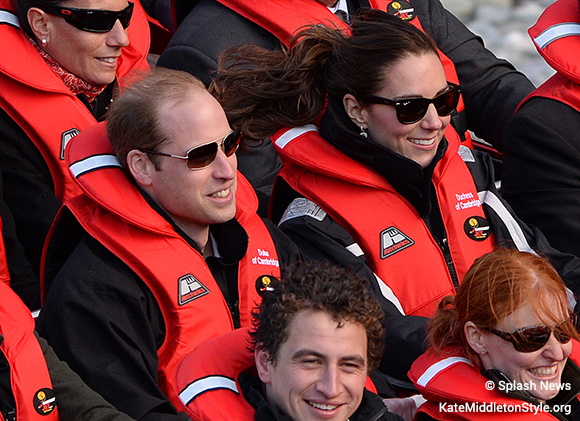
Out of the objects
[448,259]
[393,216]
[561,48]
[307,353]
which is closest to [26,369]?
[307,353]

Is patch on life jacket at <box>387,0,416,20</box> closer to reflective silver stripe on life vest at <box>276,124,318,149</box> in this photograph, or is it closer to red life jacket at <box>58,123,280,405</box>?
reflective silver stripe on life vest at <box>276,124,318,149</box>

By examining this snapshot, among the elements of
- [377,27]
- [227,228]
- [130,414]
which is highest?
[377,27]

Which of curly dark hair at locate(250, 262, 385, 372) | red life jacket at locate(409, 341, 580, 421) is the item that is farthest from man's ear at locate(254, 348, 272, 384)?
red life jacket at locate(409, 341, 580, 421)

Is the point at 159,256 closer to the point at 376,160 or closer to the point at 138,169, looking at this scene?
the point at 138,169

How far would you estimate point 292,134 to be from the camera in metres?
3.06

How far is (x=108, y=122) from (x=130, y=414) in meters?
0.82

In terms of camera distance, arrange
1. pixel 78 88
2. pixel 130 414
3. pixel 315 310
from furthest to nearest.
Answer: pixel 78 88 < pixel 130 414 < pixel 315 310

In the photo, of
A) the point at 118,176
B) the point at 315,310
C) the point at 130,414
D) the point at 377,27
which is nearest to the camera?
the point at 315,310

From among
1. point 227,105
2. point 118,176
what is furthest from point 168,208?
point 227,105

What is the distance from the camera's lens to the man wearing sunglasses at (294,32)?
355 centimetres

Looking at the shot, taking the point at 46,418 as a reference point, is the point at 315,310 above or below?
above

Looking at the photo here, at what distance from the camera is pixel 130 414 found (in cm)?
236

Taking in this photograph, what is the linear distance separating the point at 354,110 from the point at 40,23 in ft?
3.45

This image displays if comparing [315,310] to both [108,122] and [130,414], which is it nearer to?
[130,414]
